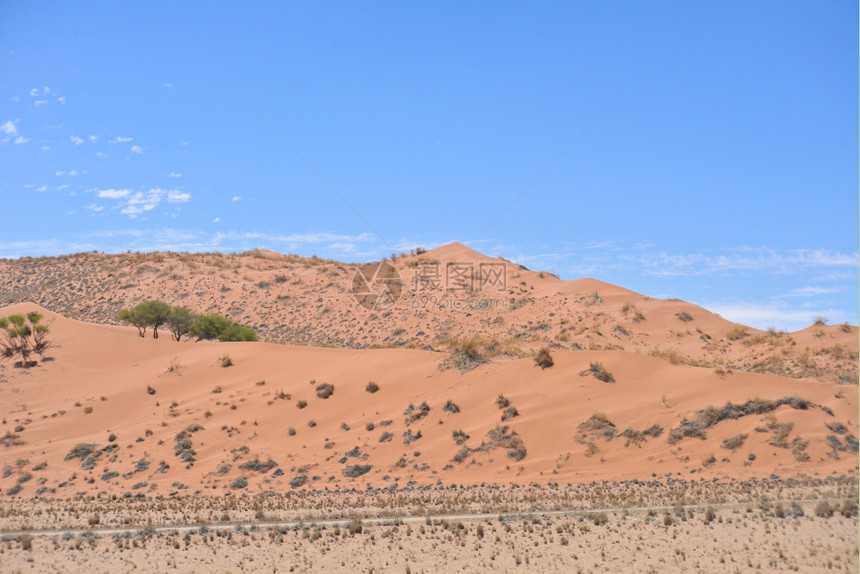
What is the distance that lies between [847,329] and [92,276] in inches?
2918

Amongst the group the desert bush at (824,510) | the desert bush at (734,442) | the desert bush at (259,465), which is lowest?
the desert bush at (259,465)

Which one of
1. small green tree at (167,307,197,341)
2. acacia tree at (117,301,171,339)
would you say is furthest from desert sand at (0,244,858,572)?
small green tree at (167,307,197,341)

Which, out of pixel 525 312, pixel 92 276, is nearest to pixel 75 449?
pixel 525 312

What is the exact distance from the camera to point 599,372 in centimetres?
3247

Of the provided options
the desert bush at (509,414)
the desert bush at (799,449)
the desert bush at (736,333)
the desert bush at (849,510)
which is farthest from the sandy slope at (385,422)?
the desert bush at (736,333)

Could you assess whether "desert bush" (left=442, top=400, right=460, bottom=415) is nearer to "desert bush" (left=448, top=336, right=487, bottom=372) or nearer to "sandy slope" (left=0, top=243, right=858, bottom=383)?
"desert bush" (left=448, top=336, right=487, bottom=372)

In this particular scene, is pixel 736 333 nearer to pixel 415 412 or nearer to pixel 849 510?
pixel 415 412

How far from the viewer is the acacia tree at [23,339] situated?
4453cm

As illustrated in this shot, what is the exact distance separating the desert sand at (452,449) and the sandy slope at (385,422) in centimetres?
12

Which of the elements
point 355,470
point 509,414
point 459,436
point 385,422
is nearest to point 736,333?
point 509,414

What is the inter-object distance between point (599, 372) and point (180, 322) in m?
38.0

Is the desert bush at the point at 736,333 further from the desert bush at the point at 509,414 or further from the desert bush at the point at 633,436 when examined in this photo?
the desert bush at the point at 509,414

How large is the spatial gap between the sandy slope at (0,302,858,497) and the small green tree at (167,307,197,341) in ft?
48.5

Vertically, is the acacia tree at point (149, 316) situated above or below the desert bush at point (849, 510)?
above
